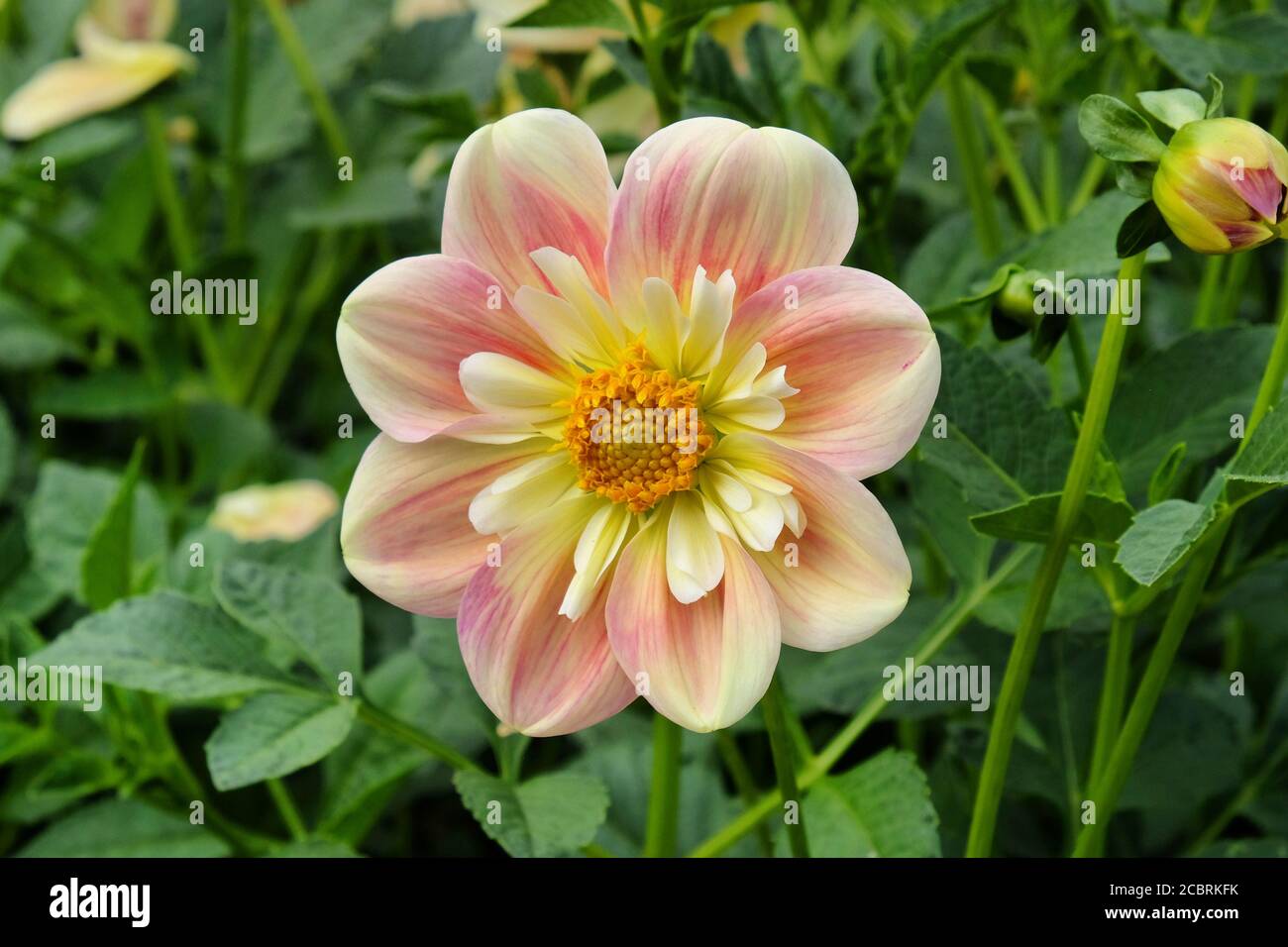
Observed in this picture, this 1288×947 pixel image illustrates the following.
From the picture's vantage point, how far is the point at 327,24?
0.93 m

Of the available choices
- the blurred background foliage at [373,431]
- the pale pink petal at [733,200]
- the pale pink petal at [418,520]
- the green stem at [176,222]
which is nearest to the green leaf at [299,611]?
the blurred background foliage at [373,431]

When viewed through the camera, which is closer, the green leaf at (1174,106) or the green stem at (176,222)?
the green leaf at (1174,106)

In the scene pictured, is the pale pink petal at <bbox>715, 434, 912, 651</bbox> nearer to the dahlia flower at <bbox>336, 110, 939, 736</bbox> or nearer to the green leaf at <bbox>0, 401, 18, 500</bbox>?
the dahlia flower at <bbox>336, 110, 939, 736</bbox>

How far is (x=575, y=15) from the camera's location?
1.82ft

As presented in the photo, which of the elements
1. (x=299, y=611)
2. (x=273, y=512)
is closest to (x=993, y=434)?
(x=299, y=611)

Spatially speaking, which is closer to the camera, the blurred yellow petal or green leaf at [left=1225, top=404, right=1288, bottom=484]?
green leaf at [left=1225, top=404, right=1288, bottom=484]

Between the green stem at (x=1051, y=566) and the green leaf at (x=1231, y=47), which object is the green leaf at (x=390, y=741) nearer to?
the green stem at (x=1051, y=566)

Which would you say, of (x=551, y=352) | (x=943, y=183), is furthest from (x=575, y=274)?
(x=943, y=183)

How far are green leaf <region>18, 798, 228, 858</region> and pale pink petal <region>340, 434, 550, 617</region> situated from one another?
231 millimetres

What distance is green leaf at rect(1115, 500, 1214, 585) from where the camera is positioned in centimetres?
40

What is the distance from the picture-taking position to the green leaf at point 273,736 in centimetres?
52

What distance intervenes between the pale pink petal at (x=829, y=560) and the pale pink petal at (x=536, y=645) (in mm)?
64

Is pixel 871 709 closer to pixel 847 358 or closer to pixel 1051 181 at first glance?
pixel 847 358

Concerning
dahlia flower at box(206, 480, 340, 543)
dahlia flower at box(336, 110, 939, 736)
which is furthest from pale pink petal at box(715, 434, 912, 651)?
dahlia flower at box(206, 480, 340, 543)
